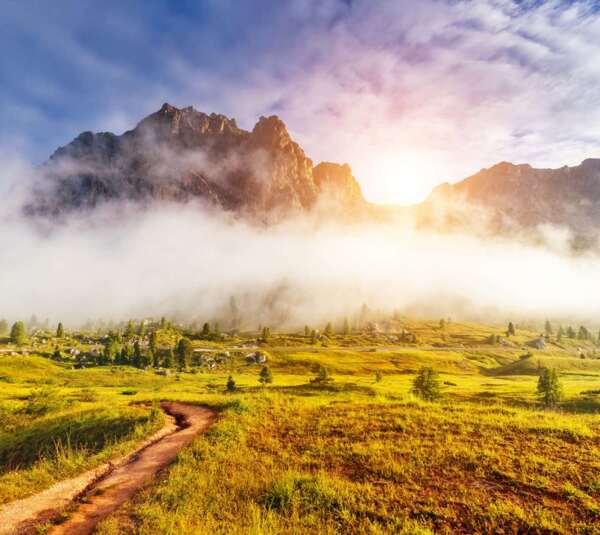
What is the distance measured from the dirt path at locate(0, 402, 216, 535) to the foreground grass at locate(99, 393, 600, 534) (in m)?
1.41

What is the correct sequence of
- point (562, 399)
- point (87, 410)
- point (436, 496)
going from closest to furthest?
point (436, 496)
point (87, 410)
point (562, 399)

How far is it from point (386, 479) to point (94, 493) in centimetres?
1293

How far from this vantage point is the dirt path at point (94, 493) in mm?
12938

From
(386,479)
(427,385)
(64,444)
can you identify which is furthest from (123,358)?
(386,479)

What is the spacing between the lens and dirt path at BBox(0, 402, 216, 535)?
42.4 ft

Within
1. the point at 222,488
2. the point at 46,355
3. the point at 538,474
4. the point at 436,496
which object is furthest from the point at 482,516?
the point at 46,355

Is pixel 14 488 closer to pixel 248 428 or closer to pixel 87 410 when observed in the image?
pixel 248 428

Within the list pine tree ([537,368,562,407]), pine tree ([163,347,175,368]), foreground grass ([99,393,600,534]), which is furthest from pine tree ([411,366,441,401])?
pine tree ([163,347,175,368])

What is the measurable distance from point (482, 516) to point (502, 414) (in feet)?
Answer: 47.4

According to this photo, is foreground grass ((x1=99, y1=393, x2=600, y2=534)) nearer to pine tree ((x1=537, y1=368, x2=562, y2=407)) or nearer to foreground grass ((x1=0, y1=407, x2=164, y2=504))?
foreground grass ((x1=0, y1=407, x2=164, y2=504))

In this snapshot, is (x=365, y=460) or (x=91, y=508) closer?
(x=91, y=508)

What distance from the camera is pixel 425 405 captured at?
→ 1041 inches

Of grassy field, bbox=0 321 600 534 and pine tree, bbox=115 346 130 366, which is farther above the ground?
grassy field, bbox=0 321 600 534

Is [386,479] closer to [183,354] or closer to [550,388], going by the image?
[550,388]
